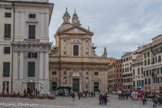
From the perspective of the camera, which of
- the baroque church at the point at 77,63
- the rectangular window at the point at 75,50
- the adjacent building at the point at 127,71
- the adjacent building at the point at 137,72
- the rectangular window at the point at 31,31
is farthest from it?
the adjacent building at the point at 127,71

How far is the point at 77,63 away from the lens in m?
79.0

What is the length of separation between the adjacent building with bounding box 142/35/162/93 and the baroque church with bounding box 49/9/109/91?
11.0 meters

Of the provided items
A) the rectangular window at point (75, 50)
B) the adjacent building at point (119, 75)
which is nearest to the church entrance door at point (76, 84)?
the rectangular window at point (75, 50)

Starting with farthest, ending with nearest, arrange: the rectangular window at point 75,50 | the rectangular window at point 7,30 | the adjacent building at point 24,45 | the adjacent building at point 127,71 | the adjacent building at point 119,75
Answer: the adjacent building at point 119,75, the adjacent building at point 127,71, the rectangular window at point 75,50, the rectangular window at point 7,30, the adjacent building at point 24,45

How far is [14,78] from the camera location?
46.1m

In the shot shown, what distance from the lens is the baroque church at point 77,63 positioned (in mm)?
78812

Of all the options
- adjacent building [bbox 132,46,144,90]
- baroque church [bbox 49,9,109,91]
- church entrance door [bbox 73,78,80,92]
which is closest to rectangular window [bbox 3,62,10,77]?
baroque church [bbox 49,9,109,91]

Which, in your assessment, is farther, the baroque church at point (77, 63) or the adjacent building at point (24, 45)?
the baroque church at point (77, 63)

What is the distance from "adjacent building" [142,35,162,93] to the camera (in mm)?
65750

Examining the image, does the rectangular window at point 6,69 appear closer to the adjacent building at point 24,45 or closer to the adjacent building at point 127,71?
the adjacent building at point 24,45

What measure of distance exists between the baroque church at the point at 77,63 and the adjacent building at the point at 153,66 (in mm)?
10995

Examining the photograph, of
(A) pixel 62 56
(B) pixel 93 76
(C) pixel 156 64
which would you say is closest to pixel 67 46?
(A) pixel 62 56

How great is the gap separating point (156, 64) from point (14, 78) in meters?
34.3

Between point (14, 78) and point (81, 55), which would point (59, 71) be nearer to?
point (81, 55)
